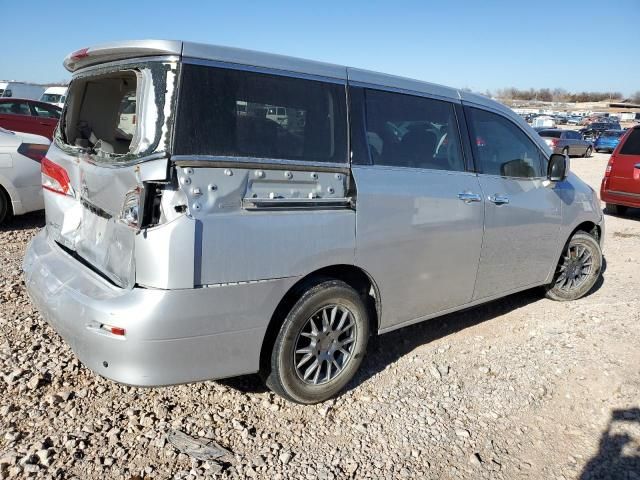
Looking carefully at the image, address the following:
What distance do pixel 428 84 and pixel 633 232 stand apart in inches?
254

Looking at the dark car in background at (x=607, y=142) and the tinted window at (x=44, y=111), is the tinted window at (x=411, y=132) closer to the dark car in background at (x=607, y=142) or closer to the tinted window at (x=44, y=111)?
the tinted window at (x=44, y=111)

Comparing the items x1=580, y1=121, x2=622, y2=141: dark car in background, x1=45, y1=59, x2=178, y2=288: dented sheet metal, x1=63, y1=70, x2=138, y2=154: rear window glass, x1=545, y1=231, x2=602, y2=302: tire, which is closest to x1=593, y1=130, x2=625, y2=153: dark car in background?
x1=580, y1=121, x2=622, y2=141: dark car in background

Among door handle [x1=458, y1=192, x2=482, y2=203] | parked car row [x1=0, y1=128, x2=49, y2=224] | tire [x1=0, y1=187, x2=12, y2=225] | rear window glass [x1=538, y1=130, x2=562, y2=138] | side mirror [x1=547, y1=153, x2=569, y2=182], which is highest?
rear window glass [x1=538, y1=130, x2=562, y2=138]

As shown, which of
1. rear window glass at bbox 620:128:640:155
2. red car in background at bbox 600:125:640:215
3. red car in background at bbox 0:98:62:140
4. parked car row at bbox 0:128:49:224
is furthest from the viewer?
red car in background at bbox 0:98:62:140

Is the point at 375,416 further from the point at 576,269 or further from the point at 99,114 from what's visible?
the point at 576,269

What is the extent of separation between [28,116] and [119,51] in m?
9.46

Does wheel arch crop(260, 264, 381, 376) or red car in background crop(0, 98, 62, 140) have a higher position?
red car in background crop(0, 98, 62, 140)

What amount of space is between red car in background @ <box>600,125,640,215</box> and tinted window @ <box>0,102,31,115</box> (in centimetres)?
1213

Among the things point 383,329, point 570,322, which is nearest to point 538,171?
point 570,322

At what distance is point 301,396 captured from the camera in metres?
3.02

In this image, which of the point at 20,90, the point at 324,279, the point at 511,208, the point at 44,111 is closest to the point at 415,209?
the point at 324,279

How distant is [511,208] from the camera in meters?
4.04

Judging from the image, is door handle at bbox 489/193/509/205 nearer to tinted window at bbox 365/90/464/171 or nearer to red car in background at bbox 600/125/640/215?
tinted window at bbox 365/90/464/171

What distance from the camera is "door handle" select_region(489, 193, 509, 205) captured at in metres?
3.88
